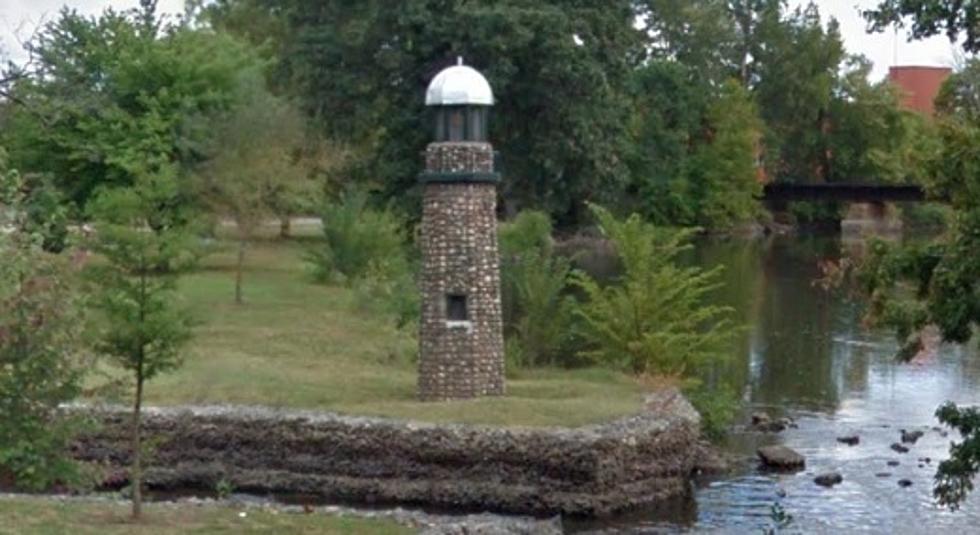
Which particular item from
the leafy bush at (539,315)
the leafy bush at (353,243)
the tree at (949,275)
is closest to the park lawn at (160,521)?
the tree at (949,275)

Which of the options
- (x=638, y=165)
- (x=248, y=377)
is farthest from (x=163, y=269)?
(x=638, y=165)

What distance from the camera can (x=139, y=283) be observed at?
20.4 metres

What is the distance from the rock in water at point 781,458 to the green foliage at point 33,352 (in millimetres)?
14741

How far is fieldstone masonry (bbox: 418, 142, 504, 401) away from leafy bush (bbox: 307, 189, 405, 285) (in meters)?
18.2

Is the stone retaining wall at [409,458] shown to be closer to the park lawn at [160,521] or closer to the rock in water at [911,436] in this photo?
the park lawn at [160,521]

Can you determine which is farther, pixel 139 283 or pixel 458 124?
pixel 458 124

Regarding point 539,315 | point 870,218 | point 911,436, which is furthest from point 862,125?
point 911,436

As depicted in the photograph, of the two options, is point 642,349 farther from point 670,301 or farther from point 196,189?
point 196,189

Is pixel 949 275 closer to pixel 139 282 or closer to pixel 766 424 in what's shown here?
pixel 139 282

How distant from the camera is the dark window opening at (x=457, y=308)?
27.7 meters

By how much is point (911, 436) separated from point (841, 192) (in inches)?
2430

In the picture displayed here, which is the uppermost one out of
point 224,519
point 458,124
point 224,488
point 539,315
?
point 458,124

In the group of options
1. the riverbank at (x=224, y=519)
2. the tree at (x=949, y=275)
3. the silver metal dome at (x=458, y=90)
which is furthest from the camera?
the silver metal dome at (x=458, y=90)

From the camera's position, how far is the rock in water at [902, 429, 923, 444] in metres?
31.3
